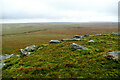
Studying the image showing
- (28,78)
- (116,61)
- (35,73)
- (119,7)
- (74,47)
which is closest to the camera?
(28,78)

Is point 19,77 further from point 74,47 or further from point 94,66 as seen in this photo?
point 74,47

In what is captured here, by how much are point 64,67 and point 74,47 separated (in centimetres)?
737

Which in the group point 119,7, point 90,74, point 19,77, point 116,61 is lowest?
point 19,77

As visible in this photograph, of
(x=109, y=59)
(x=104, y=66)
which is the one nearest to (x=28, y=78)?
(x=104, y=66)

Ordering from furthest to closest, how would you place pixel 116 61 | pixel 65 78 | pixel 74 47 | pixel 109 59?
pixel 74 47
pixel 109 59
pixel 116 61
pixel 65 78

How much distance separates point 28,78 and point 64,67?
14.1 ft

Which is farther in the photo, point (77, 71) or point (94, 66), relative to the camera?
point (94, 66)

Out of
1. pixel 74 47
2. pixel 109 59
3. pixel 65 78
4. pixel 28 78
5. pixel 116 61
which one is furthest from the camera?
pixel 74 47

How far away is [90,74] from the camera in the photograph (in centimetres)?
884

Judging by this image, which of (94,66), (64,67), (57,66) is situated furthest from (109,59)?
(57,66)

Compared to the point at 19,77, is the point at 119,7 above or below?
above

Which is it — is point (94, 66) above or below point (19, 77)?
above

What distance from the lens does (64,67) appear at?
10.6 meters

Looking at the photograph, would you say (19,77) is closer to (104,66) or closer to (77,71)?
(77,71)
